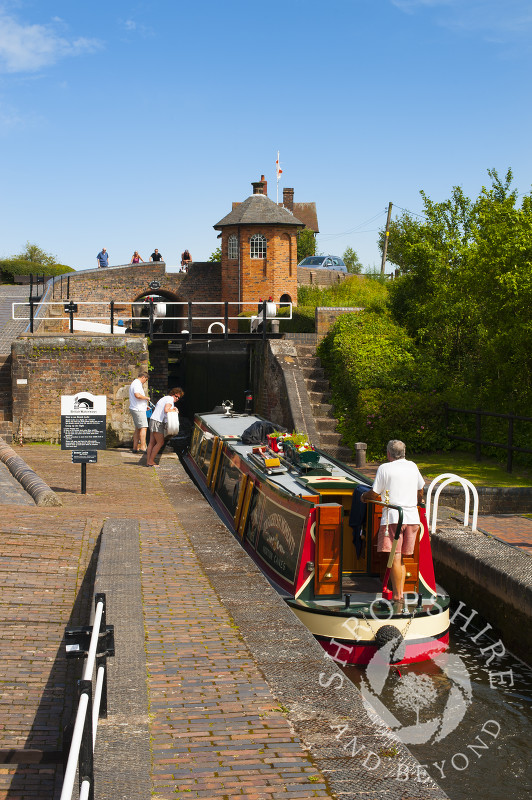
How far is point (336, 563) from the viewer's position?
283 inches

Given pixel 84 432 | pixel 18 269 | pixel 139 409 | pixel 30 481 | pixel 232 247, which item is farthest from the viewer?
pixel 18 269

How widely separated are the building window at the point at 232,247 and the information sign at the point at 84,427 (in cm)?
2174

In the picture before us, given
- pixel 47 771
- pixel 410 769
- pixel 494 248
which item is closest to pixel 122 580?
pixel 47 771

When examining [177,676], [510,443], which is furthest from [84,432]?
[510,443]

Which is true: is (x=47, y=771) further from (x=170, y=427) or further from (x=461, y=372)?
(x=461, y=372)

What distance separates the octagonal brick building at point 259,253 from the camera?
31594 mm

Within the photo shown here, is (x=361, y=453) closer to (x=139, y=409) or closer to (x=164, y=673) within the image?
(x=139, y=409)

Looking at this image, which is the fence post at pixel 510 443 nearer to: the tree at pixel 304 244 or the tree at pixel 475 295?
the tree at pixel 475 295

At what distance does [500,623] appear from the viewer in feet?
26.4

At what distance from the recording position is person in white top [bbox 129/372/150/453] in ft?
46.7

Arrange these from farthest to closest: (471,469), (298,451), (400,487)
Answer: (471,469) < (298,451) < (400,487)

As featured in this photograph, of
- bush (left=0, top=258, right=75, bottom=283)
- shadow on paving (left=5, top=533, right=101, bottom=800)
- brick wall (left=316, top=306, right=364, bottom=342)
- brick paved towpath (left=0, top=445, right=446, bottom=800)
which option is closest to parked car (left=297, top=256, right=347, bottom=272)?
bush (left=0, top=258, right=75, bottom=283)

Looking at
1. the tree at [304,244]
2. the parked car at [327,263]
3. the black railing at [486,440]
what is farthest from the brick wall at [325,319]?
the tree at [304,244]

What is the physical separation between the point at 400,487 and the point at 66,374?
1156cm
